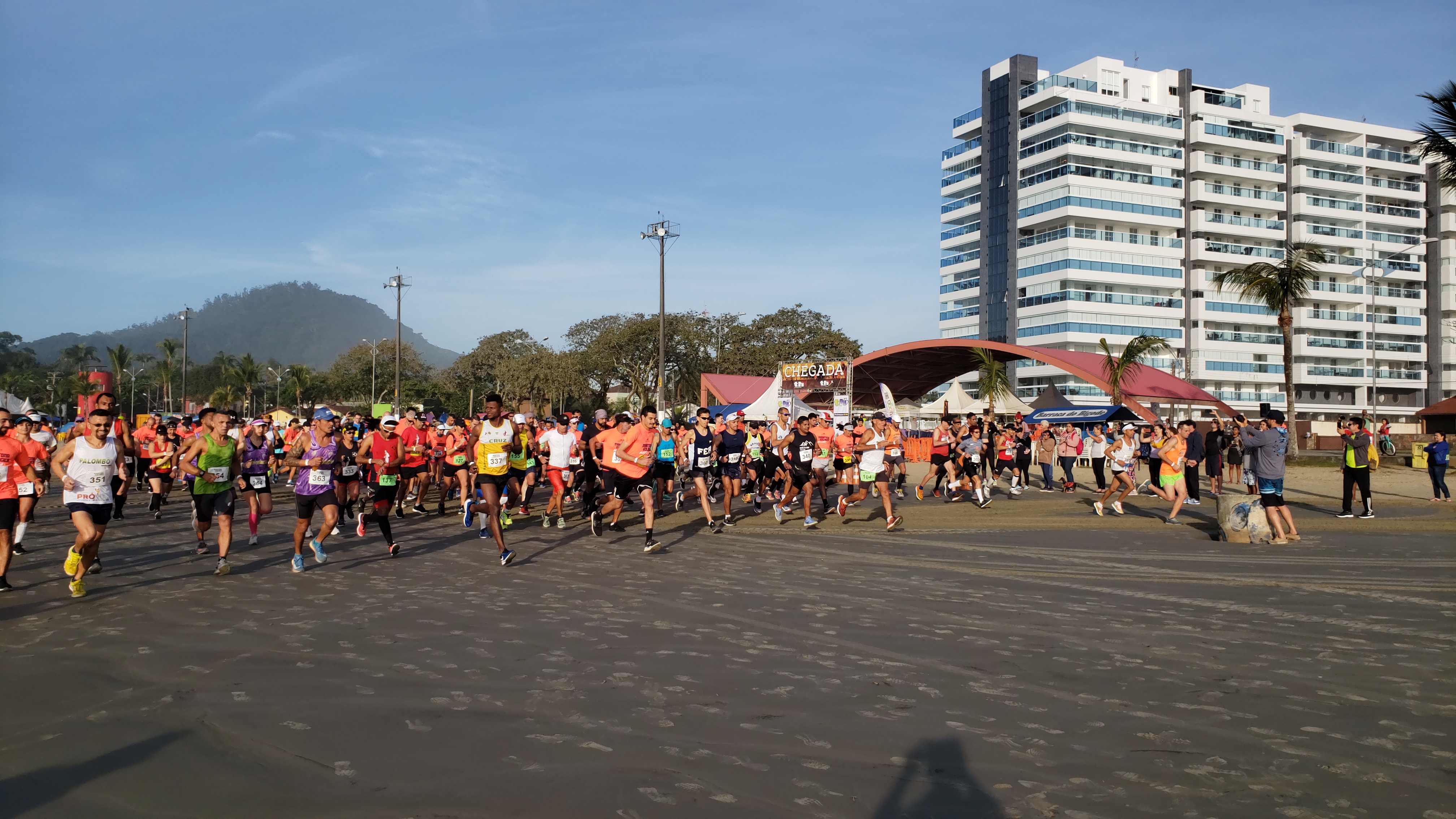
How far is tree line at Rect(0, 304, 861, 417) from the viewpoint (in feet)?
213

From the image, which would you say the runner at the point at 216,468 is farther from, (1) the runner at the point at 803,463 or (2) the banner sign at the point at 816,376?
(2) the banner sign at the point at 816,376

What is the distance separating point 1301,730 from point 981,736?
165 centimetres

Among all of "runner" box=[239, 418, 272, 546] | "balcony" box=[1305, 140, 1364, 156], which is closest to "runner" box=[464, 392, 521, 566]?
"runner" box=[239, 418, 272, 546]

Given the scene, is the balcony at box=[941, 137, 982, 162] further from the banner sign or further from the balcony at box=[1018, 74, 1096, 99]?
the banner sign

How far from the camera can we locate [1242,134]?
8400cm

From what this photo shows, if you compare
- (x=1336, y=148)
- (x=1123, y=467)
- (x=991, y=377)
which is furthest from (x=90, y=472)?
(x=1336, y=148)

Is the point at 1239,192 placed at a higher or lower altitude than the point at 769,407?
higher

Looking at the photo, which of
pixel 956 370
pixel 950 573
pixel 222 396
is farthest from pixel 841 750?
pixel 222 396

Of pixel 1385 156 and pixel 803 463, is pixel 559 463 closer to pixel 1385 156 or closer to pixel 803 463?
pixel 803 463

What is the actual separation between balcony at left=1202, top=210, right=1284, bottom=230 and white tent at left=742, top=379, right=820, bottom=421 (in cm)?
6220

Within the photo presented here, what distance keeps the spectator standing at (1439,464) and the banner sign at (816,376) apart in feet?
51.3

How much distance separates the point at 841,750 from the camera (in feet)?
15.6

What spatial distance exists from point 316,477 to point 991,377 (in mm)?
35799

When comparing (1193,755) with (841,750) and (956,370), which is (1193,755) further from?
(956,370)
